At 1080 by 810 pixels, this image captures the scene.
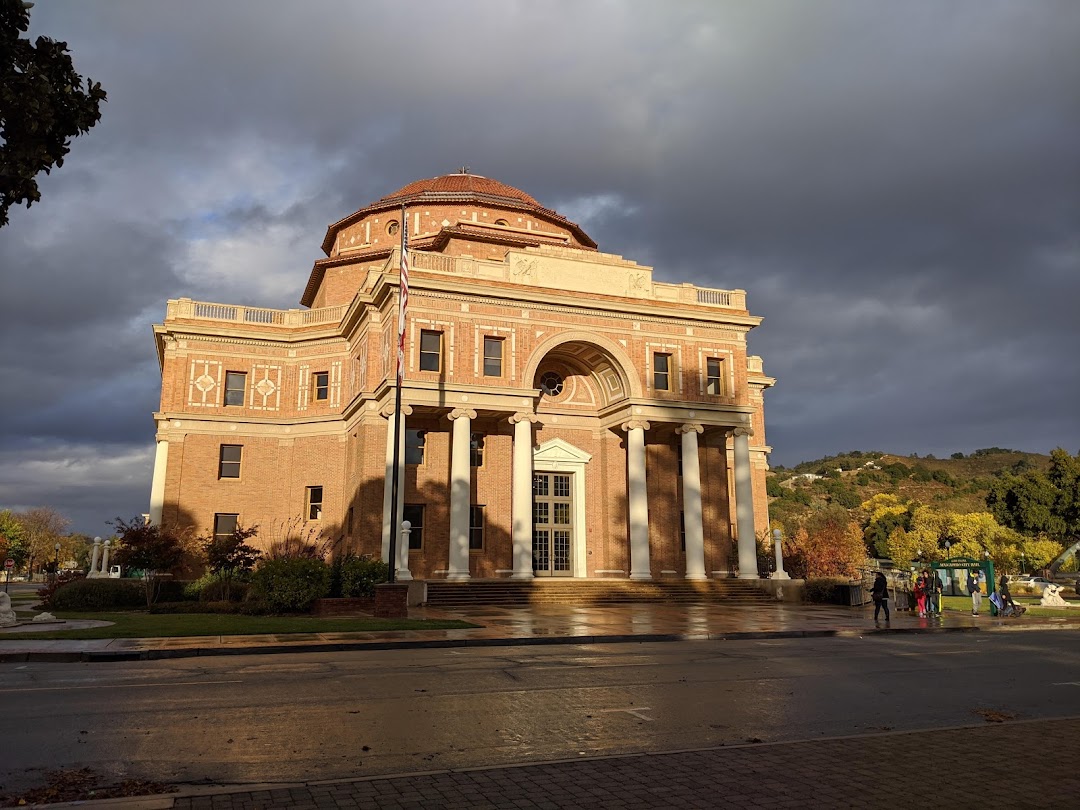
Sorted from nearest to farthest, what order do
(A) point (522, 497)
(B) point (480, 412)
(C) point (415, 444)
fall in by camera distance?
(A) point (522, 497), (B) point (480, 412), (C) point (415, 444)

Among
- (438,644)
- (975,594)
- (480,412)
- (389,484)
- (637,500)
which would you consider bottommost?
(438,644)

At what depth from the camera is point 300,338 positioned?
146ft

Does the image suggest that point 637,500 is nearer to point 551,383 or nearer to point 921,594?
point 551,383

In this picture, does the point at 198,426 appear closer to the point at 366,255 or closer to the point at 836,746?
the point at 366,255

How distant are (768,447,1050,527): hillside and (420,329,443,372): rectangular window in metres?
75.9

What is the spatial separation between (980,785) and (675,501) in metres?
35.6

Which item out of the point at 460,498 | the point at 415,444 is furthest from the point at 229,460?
the point at 460,498

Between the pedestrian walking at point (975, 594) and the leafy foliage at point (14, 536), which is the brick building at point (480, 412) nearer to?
the pedestrian walking at point (975, 594)

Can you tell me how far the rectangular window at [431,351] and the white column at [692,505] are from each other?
12.1 metres

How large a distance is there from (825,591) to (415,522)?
18599mm

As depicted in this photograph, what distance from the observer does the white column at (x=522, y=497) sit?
3547 cm

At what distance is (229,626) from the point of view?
821 inches

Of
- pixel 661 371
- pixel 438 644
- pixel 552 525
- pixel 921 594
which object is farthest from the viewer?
pixel 661 371

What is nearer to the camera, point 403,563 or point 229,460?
point 403,563
